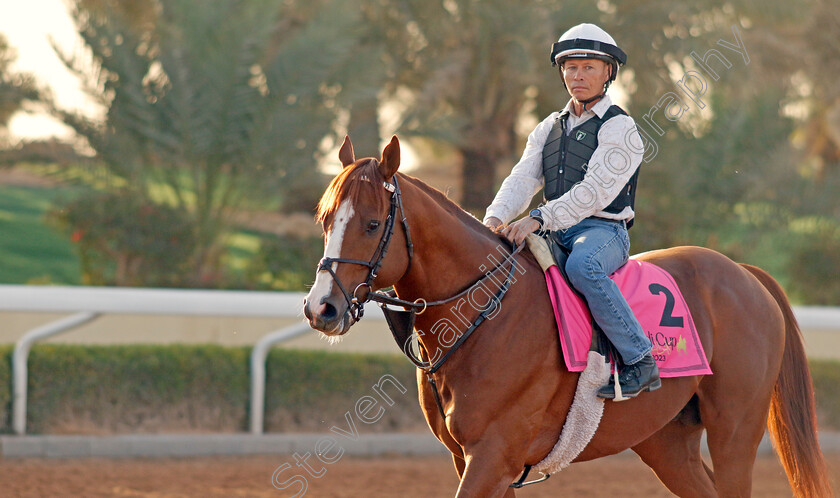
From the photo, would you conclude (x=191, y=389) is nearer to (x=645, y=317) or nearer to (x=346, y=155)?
(x=346, y=155)

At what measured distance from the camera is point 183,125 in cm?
1032

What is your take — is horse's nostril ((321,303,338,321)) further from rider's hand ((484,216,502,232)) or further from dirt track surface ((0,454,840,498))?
dirt track surface ((0,454,840,498))

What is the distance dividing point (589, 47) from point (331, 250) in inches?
56.3

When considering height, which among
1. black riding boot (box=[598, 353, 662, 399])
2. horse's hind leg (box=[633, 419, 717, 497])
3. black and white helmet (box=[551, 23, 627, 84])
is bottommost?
horse's hind leg (box=[633, 419, 717, 497])

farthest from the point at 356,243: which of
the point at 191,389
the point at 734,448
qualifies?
the point at 191,389

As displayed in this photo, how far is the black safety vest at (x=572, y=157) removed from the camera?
364 centimetres

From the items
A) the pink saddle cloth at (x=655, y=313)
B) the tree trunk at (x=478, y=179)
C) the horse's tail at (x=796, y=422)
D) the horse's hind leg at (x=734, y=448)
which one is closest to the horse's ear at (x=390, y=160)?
the pink saddle cloth at (x=655, y=313)

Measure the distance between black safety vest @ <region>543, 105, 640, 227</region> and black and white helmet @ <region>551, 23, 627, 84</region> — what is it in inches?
8.1

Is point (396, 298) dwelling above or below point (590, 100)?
below

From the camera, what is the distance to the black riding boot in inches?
137

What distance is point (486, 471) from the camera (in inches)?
125

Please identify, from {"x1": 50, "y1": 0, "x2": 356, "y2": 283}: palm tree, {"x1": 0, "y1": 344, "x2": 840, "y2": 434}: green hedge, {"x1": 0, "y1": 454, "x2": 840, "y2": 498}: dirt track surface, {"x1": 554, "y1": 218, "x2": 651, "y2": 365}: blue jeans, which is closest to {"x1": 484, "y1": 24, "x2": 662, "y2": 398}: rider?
{"x1": 554, "y1": 218, "x2": 651, "y2": 365}: blue jeans

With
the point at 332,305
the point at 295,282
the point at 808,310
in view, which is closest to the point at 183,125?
the point at 295,282

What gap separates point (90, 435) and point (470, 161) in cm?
767
